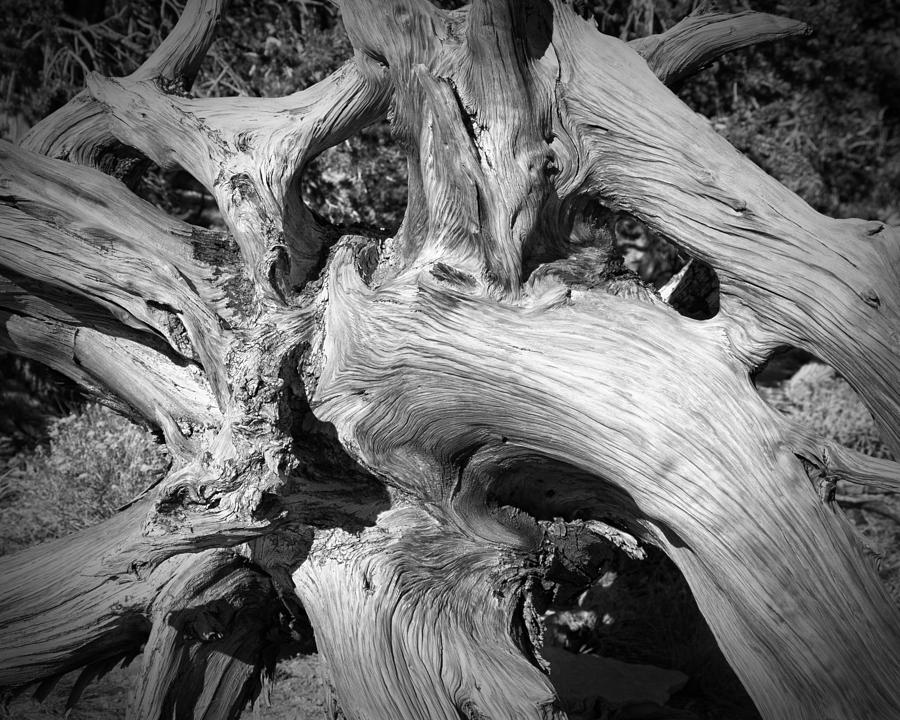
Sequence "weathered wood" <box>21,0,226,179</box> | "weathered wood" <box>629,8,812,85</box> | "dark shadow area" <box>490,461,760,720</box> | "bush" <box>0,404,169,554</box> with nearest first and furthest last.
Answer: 1. "weathered wood" <box>629,8,812,85</box>
2. "weathered wood" <box>21,0,226,179</box>
3. "dark shadow area" <box>490,461,760,720</box>
4. "bush" <box>0,404,169,554</box>

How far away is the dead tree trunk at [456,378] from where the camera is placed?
2426 millimetres

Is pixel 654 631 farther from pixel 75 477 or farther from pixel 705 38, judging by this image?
pixel 75 477

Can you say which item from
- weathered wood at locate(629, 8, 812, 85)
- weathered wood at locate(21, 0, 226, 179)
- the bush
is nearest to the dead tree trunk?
weathered wood at locate(629, 8, 812, 85)

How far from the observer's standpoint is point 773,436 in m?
2.41

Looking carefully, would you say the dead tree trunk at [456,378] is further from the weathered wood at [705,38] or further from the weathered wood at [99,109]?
the weathered wood at [99,109]

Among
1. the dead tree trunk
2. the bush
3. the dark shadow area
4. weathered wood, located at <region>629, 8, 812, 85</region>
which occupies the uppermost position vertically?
weathered wood, located at <region>629, 8, 812, 85</region>

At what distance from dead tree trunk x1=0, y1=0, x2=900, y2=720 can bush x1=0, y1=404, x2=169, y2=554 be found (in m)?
2.20

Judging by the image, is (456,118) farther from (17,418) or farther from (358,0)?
(17,418)

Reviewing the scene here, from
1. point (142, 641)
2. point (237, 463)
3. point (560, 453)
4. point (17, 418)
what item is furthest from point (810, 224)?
point (17, 418)

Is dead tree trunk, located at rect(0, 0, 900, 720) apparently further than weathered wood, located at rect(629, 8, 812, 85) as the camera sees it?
No

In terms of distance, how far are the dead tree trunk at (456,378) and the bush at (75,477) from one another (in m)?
2.20

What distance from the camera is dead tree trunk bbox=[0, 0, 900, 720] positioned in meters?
2.43

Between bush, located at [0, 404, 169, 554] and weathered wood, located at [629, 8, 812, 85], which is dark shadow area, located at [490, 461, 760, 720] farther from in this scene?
bush, located at [0, 404, 169, 554]

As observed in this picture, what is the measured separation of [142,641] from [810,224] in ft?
10.4
